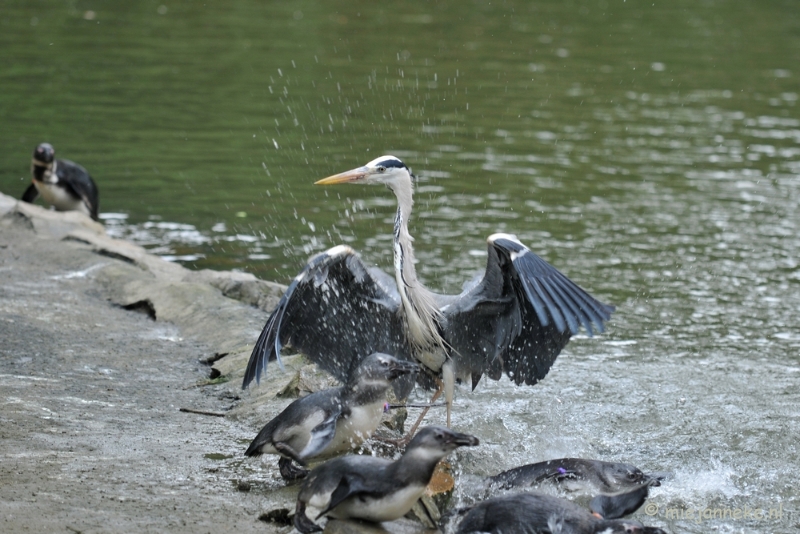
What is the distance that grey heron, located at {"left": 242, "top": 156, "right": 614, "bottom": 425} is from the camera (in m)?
5.42

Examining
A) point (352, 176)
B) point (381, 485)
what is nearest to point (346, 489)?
point (381, 485)

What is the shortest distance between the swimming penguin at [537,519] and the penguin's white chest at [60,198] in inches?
295

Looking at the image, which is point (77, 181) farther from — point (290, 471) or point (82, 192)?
point (290, 471)

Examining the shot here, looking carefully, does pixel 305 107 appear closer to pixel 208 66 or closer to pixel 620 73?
pixel 208 66

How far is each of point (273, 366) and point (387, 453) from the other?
135 centimetres

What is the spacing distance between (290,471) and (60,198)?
6.95 meters

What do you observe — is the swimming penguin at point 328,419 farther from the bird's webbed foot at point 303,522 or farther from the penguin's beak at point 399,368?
the bird's webbed foot at point 303,522

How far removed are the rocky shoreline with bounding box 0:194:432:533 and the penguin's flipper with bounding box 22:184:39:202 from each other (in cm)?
173

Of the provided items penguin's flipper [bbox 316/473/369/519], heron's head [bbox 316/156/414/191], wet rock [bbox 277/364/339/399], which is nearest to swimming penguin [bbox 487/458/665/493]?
penguin's flipper [bbox 316/473/369/519]

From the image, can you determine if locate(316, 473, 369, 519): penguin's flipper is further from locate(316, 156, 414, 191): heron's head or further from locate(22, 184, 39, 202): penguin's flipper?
locate(22, 184, 39, 202): penguin's flipper

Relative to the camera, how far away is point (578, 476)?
5.08 metres

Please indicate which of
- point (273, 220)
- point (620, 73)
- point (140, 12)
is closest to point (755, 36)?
point (620, 73)

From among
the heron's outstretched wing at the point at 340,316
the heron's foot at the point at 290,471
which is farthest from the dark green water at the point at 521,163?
the heron's foot at the point at 290,471

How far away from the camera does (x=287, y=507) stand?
4465 millimetres
